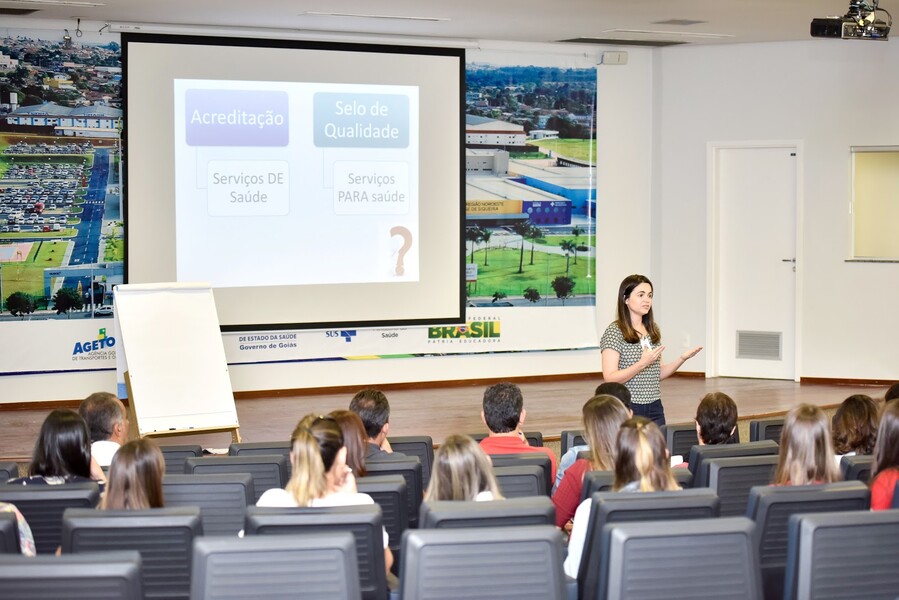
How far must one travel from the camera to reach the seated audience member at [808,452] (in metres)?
3.32

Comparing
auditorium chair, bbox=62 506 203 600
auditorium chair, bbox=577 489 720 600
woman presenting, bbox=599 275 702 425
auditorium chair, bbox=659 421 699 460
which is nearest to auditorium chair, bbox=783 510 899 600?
auditorium chair, bbox=577 489 720 600

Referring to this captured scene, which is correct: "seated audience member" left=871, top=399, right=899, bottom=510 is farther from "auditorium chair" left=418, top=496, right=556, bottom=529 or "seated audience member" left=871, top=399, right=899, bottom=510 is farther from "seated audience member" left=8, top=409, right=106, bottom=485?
"seated audience member" left=8, top=409, right=106, bottom=485

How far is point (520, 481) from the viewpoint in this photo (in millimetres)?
3598

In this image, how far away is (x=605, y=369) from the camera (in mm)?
5445

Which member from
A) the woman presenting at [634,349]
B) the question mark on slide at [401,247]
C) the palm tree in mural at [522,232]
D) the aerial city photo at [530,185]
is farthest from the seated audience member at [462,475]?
the palm tree in mural at [522,232]

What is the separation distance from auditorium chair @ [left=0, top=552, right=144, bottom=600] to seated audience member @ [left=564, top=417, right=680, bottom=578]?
1.40 m

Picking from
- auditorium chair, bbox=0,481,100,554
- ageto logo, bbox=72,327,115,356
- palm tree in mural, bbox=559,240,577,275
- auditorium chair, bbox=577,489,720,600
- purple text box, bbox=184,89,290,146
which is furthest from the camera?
palm tree in mural, bbox=559,240,577,275

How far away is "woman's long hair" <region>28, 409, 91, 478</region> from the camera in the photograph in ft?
11.9

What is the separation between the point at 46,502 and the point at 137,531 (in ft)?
2.02

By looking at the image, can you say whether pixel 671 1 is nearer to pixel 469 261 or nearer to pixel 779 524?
pixel 469 261

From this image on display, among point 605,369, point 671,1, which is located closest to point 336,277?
point 671,1

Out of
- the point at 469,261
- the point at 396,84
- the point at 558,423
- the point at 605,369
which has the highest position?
the point at 396,84

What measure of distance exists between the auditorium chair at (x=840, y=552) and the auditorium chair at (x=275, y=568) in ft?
3.53

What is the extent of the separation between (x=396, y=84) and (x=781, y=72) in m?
3.68
